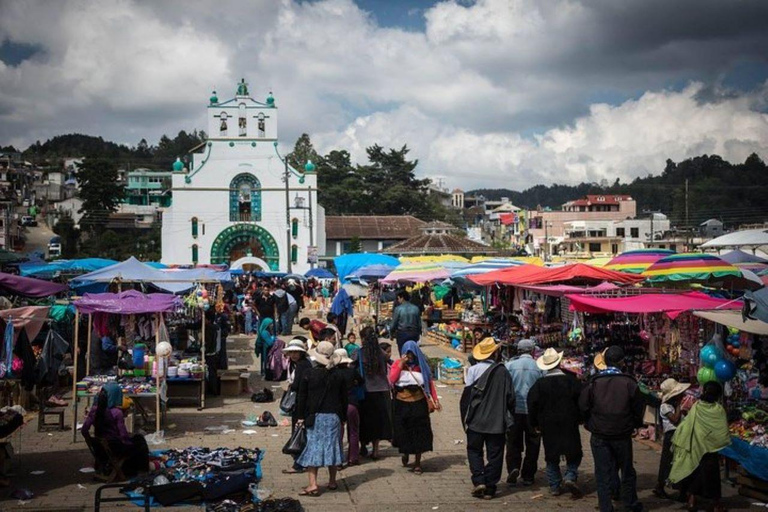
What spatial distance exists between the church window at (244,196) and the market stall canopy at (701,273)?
45601 millimetres

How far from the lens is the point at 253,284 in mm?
38094

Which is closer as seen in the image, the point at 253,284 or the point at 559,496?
the point at 559,496

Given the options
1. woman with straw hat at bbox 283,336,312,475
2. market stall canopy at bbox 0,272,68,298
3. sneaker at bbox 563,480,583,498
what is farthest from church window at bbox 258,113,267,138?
sneaker at bbox 563,480,583,498

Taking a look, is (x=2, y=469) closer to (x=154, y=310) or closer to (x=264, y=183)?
(x=154, y=310)

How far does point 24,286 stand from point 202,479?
4182 mm

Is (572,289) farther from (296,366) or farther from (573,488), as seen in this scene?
(296,366)

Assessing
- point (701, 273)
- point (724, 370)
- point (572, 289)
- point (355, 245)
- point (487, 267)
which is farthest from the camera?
point (355, 245)

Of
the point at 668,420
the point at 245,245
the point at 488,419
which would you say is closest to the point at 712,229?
the point at 245,245

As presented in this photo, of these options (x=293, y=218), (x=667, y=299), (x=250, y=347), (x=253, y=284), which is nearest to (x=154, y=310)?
(x=667, y=299)

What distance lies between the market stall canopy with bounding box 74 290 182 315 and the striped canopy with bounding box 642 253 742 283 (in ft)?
25.8

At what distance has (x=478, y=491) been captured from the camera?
7.89 meters

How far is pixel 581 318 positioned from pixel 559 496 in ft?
18.8

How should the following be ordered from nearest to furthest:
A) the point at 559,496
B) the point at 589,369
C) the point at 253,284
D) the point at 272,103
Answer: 1. the point at 559,496
2. the point at 589,369
3. the point at 253,284
4. the point at 272,103

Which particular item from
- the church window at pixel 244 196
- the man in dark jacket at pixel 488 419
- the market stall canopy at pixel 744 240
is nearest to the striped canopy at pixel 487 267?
the market stall canopy at pixel 744 240
